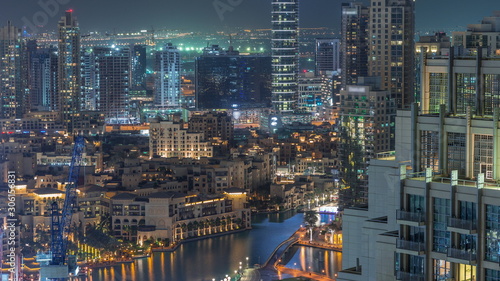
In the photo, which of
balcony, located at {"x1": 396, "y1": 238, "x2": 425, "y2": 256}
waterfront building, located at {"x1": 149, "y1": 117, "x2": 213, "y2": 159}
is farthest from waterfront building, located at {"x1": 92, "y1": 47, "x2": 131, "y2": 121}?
balcony, located at {"x1": 396, "y1": 238, "x2": 425, "y2": 256}

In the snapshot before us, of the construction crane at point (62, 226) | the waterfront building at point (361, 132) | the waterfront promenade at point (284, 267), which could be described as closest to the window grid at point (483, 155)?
the construction crane at point (62, 226)

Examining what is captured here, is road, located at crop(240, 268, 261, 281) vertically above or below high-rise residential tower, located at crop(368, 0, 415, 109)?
below

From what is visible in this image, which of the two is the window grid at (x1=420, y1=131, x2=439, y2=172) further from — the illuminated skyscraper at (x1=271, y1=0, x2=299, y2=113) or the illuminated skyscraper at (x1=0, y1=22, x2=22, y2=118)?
the illuminated skyscraper at (x1=271, y1=0, x2=299, y2=113)

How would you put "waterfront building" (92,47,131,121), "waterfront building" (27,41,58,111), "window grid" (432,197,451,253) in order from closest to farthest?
1. "window grid" (432,197,451,253)
2. "waterfront building" (27,41,58,111)
3. "waterfront building" (92,47,131,121)

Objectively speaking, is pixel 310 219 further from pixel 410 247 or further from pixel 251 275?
pixel 410 247

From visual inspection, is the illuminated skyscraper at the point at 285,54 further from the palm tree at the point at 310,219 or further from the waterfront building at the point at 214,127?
the palm tree at the point at 310,219
